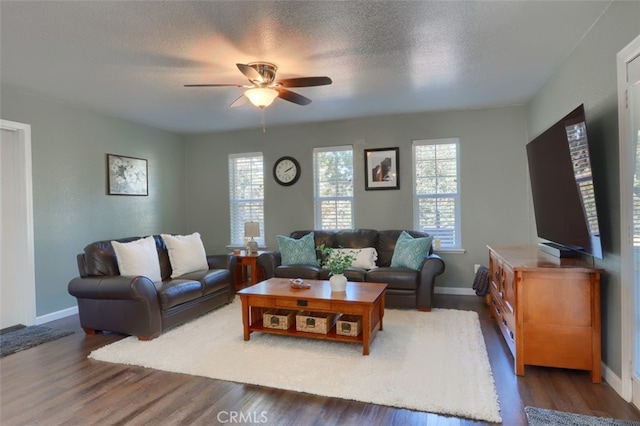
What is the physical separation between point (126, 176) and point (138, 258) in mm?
1990

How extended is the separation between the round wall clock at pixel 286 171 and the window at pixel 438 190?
1.87 metres

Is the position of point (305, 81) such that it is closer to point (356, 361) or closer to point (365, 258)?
point (356, 361)

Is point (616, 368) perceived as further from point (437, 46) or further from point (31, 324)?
point (31, 324)

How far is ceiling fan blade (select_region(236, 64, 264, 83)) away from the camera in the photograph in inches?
106

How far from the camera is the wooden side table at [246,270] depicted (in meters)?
5.21

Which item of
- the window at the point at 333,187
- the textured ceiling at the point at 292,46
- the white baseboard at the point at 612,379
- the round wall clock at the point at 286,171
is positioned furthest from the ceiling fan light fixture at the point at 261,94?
the white baseboard at the point at 612,379

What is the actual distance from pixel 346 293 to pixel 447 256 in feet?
7.87

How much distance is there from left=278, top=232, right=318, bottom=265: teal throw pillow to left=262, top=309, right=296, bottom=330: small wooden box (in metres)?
1.50

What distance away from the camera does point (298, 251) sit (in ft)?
16.3

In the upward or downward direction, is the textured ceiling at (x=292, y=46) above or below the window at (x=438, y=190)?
above

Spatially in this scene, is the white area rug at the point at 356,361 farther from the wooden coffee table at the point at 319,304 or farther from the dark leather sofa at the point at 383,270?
the dark leather sofa at the point at 383,270

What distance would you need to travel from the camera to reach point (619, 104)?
2301mm

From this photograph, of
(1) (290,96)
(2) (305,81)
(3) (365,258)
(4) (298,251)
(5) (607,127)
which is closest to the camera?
(5) (607,127)

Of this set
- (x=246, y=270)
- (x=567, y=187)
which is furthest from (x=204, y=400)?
(x=246, y=270)
